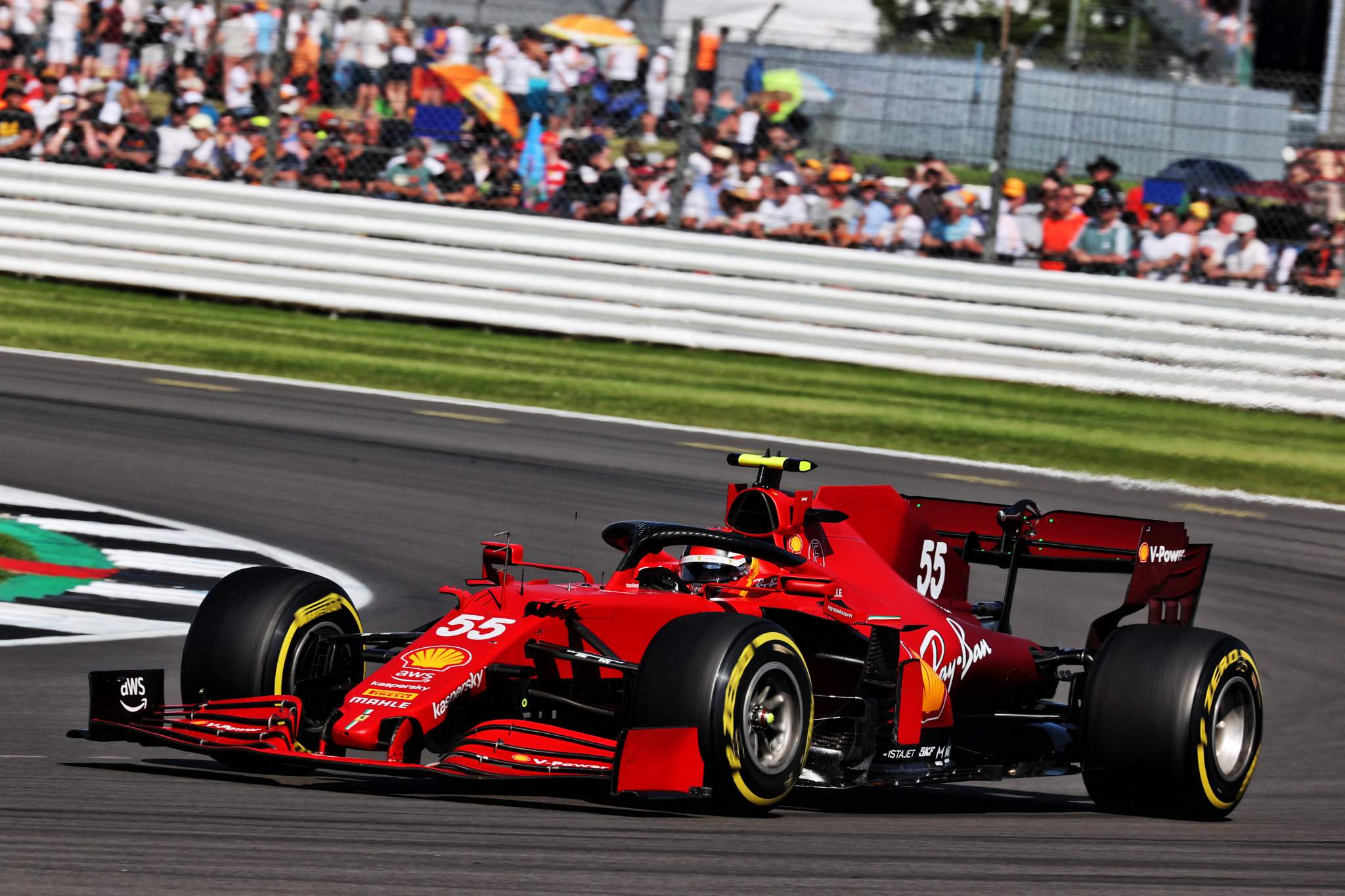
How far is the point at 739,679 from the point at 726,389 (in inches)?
418

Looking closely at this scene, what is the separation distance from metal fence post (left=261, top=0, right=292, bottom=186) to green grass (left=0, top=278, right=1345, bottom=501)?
149 centimetres

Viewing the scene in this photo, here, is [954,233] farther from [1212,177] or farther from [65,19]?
[65,19]

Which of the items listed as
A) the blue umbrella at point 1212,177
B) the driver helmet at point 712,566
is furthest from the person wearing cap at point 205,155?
the driver helmet at point 712,566

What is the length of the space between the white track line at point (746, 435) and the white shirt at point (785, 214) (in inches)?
137

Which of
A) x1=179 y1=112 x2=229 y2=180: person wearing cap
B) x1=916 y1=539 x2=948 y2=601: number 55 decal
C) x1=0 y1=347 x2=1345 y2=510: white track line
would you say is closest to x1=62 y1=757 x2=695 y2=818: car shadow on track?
x1=916 y1=539 x2=948 y2=601: number 55 decal

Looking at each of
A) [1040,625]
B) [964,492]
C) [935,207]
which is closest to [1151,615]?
[1040,625]

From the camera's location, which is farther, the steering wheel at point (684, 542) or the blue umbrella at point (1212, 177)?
the blue umbrella at point (1212, 177)

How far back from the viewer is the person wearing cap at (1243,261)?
16.8 m

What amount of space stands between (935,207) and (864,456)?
435 centimetres

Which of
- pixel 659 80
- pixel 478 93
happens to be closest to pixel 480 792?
pixel 659 80

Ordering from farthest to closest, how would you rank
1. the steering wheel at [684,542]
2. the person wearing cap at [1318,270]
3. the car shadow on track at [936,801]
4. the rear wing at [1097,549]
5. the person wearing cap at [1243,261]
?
the person wearing cap at [1243,261], the person wearing cap at [1318,270], the rear wing at [1097,549], the steering wheel at [684,542], the car shadow on track at [936,801]

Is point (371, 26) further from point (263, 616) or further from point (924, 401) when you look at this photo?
point (263, 616)

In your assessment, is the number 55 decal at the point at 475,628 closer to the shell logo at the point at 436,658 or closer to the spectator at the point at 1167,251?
the shell logo at the point at 436,658

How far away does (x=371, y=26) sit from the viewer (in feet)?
59.1
